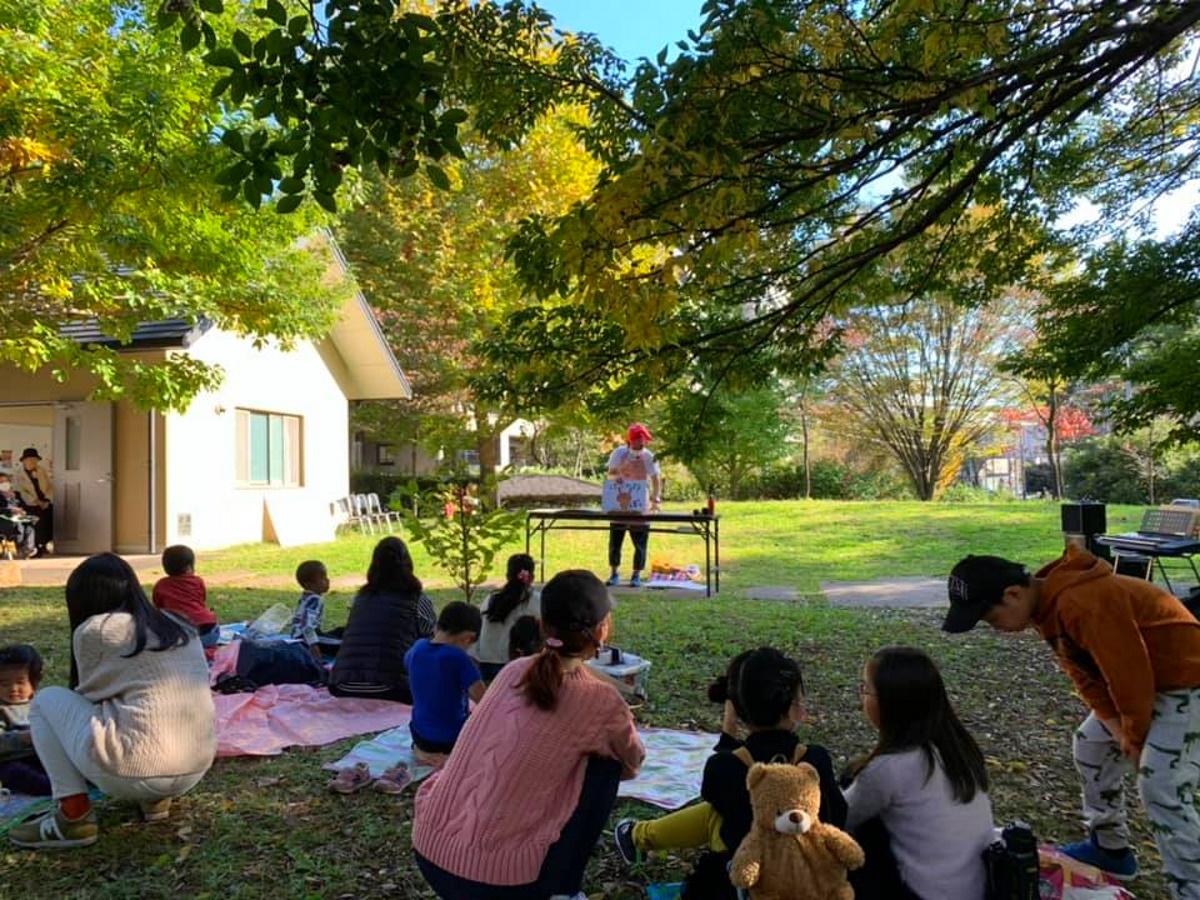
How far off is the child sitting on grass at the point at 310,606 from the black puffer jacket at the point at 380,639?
3.09 feet

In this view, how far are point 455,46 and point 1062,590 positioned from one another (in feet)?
10.8

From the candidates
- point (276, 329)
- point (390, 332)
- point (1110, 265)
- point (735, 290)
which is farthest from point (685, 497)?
point (735, 290)

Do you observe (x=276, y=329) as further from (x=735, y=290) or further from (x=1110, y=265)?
(x=1110, y=265)

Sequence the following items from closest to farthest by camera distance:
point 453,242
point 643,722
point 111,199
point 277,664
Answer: point 643,722, point 277,664, point 111,199, point 453,242

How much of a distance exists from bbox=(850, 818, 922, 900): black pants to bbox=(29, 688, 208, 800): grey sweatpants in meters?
2.63

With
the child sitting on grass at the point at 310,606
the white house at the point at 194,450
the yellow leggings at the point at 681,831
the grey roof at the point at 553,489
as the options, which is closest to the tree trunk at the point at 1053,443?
the grey roof at the point at 553,489

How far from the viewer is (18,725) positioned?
4.07 m

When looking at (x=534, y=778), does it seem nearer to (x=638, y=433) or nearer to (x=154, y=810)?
(x=154, y=810)

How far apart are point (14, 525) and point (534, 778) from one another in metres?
13.3

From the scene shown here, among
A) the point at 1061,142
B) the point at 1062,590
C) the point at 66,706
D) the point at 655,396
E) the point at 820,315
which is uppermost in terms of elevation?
the point at 1061,142

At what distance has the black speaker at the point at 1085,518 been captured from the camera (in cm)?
842

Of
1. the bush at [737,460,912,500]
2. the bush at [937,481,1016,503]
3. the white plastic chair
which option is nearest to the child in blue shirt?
the white plastic chair

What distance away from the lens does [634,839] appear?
2.99 meters

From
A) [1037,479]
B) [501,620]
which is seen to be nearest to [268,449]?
[501,620]
